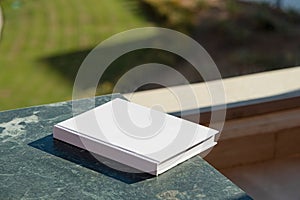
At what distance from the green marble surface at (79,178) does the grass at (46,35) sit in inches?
99.1

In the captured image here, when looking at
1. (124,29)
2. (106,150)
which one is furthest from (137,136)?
(124,29)

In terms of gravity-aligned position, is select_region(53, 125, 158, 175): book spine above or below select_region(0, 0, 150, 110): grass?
above

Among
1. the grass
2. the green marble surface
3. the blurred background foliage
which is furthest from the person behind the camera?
the blurred background foliage

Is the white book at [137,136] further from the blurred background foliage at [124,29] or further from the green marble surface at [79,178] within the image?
the blurred background foliage at [124,29]

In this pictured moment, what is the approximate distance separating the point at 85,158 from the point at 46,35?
336 centimetres

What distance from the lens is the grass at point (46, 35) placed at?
3.75 metres

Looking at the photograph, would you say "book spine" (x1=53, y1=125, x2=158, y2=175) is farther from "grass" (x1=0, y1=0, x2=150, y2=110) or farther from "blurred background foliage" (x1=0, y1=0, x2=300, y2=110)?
"blurred background foliage" (x1=0, y1=0, x2=300, y2=110)

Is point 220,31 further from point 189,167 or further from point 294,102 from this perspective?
point 189,167

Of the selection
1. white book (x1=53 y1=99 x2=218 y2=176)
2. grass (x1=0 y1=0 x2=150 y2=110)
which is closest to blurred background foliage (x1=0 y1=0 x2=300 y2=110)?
grass (x1=0 y1=0 x2=150 y2=110)

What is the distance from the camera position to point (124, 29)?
4.29m

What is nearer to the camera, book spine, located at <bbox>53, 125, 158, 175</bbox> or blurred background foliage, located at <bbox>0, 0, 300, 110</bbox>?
book spine, located at <bbox>53, 125, 158, 175</bbox>

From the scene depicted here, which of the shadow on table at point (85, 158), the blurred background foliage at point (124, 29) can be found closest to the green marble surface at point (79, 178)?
the shadow on table at point (85, 158)

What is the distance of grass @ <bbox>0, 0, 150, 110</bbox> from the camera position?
3.75 metres

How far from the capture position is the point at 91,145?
1019 millimetres
